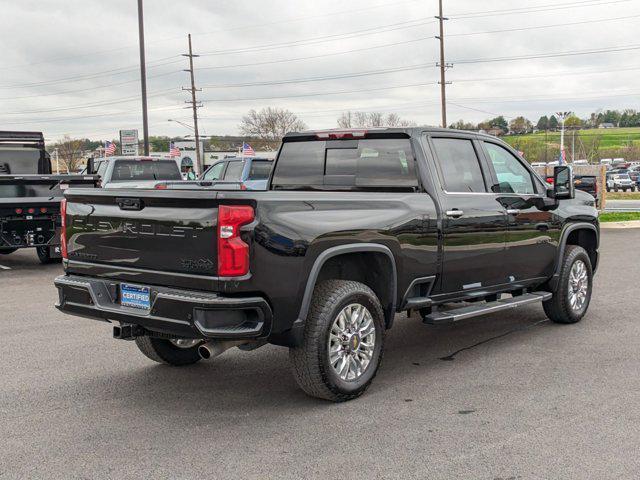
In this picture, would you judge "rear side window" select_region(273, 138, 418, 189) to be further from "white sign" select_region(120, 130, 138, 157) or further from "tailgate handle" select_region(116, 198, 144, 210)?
"white sign" select_region(120, 130, 138, 157)

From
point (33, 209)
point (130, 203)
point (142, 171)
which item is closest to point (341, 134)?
point (130, 203)

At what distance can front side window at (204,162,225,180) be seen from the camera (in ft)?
61.5

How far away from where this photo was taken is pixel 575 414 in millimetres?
4789

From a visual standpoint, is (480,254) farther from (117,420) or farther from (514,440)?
(117,420)

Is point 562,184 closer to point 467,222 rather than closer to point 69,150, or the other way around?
point 467,222

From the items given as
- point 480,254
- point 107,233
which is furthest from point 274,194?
point 480,254

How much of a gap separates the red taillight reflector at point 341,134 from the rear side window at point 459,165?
62 cm

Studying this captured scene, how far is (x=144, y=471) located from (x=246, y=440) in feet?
2.28

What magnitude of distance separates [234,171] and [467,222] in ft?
41.1

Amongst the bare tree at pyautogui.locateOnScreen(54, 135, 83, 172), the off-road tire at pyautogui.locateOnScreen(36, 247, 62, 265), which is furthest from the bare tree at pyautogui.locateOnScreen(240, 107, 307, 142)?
the off-road tire at pyautogui.locateOnScreen(36, 247, 62, 265)

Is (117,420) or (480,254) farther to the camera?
(480,254)

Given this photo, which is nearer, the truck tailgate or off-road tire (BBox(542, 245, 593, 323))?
the truck tailgate

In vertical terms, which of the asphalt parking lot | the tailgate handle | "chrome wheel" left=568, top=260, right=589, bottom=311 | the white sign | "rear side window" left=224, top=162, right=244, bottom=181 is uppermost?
the white sign

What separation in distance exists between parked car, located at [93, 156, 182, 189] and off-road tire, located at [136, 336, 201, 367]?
10876 millimetres
